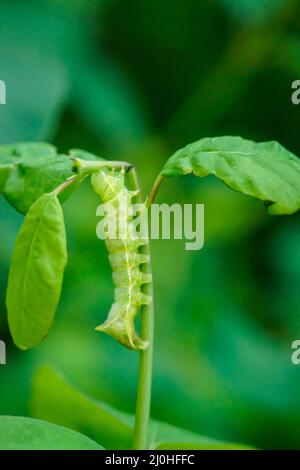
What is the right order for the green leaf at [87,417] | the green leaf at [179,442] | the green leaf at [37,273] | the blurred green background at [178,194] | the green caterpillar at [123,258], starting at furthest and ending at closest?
the blurred green background at [178,194], the green leaf at [87,417], the green leaf at [179,442], the green caterpillar at [123,258], the green leaf at [37,273]

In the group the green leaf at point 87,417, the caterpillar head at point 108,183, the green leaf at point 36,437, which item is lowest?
the green leaf at point 87,417

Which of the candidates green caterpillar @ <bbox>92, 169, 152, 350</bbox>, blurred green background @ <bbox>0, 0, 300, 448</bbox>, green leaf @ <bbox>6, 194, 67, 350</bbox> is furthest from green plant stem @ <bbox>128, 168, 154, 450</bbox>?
blurred green background @ <bbox>0, 0, 300, 448</bbox>

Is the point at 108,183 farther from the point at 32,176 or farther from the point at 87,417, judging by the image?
the point at 87,417

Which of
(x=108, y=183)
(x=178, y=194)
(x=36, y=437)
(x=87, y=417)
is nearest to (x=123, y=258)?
(x=108, y=183)

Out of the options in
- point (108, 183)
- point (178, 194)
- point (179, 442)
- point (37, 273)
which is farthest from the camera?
point (178, 194)

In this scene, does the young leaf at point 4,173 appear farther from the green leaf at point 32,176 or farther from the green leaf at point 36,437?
the green leaf at point 36,437

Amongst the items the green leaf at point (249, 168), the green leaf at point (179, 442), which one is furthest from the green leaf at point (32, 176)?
the green leaf at point (179, 442)
